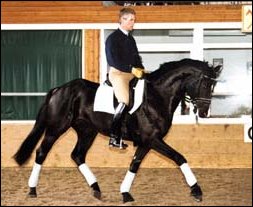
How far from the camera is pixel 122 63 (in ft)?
24.8

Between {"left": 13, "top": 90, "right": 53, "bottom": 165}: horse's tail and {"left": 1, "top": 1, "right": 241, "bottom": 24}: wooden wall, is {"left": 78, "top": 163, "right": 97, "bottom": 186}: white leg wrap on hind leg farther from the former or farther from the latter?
{"left": 1, "top": 1, "right": 241, "bottom": 24}: wooden wall

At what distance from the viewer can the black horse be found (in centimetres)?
759

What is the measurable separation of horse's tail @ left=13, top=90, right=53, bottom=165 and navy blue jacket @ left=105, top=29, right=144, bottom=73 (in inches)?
49.4

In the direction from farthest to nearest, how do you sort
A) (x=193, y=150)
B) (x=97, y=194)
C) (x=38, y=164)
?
1. (x=193, y=150)
2. (x=38, y=164)
3. (x=97, y=194)

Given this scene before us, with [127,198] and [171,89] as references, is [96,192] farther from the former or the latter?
[171,89]

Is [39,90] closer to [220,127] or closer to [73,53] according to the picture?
[73,53]

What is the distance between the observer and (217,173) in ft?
35.7

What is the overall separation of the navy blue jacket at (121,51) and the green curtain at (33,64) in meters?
4.14

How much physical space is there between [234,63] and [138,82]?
450 centimetres

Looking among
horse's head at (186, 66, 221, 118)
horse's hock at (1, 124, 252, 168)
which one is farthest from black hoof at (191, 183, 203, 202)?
horse's hock at (1, 124, 252, 168)

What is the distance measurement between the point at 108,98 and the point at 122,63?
604mm

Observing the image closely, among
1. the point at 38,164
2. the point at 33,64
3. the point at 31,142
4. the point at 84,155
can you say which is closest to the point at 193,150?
the point at 33,64

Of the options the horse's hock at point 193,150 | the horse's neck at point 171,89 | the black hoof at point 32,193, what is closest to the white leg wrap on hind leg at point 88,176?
the black hoof at point 32,193

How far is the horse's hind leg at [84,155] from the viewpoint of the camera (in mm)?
7929
